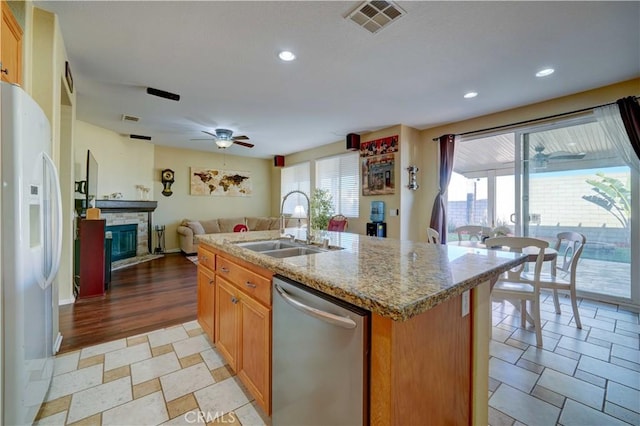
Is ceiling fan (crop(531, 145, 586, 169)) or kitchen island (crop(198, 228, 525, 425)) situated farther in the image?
ceiling fan (crop(531, 145, 586, 169))

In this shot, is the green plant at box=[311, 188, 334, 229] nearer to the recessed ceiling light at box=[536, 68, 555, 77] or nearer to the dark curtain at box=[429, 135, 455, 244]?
the dark curtain at box=[429, 135, 455, 244]

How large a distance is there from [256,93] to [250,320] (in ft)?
9.51

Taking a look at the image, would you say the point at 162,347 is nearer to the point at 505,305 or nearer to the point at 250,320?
the point at 250,320

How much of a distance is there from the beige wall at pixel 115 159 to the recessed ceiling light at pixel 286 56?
4258 mm

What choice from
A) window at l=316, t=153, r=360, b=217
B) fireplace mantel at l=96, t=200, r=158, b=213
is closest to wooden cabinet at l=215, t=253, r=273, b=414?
window at l=316, t=153, r=360, b=217

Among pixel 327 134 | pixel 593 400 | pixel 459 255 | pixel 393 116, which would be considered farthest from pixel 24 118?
pixel 327 134

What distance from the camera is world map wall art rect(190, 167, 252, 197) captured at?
684cm

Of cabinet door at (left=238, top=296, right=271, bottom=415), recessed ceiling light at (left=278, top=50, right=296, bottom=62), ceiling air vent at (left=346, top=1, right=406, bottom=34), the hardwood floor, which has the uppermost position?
recessed ceiling light at (left=278, top=50, right=296, bottom=62)

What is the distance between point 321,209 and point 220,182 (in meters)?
3.06

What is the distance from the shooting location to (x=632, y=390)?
5.69 feet

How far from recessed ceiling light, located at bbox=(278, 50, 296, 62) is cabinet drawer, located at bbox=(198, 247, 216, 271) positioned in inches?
76.6

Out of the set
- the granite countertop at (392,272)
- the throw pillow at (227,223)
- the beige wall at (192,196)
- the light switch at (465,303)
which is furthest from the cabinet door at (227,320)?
the beige wall at (192,196)

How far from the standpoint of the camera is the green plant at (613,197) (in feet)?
10.4

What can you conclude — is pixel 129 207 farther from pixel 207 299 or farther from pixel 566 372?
pixel 566 372
